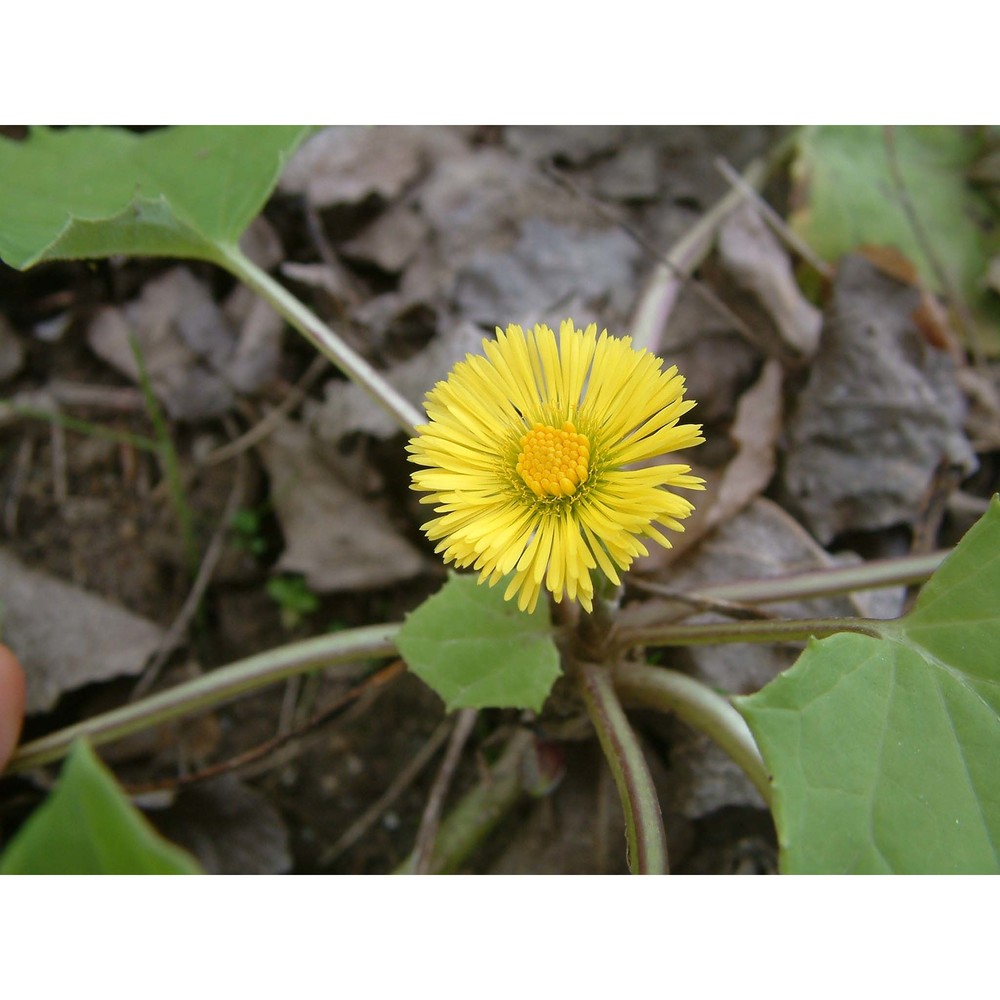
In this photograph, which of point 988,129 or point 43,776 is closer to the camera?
point 43,776

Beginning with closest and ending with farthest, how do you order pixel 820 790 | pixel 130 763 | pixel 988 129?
pixel 820 790, pixel 130 763, pixel 988 129

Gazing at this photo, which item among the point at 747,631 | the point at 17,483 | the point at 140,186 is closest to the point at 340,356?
the point at 140,186

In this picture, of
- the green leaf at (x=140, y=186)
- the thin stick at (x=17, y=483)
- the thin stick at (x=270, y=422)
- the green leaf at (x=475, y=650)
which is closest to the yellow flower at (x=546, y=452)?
the green leaf at (x=475, y=650)

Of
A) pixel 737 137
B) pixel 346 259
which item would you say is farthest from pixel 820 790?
pixel 737 137

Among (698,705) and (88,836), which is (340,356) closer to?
(698,705)

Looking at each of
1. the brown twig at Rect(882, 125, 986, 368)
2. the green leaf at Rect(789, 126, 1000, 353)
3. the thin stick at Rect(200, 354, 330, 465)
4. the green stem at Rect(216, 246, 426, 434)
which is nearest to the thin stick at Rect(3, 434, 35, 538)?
the thin stick at Rect(200, 354, 330, 465)

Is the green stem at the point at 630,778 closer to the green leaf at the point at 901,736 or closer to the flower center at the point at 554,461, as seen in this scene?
the green leaf at the point at 901,736

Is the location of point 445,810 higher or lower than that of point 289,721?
lower

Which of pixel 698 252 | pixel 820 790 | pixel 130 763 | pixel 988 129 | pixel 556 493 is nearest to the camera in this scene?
pixel 820 790

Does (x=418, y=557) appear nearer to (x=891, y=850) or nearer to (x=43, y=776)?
(x=43, y=776)
